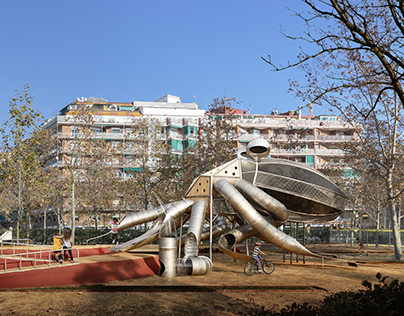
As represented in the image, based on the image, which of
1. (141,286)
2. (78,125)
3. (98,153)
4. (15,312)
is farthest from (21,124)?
(15,312)

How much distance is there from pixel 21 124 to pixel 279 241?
69.0 ft

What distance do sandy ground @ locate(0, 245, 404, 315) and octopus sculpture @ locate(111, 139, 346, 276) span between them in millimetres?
1261

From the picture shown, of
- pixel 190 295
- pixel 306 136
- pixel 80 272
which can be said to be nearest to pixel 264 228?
pixel 190 295

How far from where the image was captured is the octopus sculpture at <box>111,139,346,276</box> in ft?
60.7

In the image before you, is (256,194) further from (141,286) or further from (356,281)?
(141,286)

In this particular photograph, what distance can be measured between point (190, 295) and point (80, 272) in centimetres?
422

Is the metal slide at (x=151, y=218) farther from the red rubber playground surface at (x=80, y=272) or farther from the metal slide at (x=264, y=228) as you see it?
the metal slide at (x=264, y=228)

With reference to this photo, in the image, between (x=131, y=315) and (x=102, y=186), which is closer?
(x=131, y=315)

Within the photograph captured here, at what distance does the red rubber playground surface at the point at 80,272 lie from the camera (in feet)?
48.4

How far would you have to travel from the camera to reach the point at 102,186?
48312 millimetres

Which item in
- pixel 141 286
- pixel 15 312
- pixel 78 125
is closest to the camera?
pixel 15 312

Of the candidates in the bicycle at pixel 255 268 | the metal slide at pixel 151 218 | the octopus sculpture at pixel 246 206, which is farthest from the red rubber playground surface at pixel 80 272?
the bicycle at pixel 255 268

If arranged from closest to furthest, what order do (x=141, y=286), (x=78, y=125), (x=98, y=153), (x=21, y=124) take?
1. (x=141, y=286)
2. (x=21, y=124)
3. (x=78, y=125)
4. (x=98, y=153)

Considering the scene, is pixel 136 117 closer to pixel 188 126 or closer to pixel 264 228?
pixel 188 126
